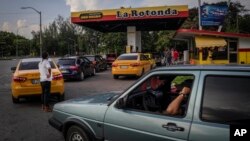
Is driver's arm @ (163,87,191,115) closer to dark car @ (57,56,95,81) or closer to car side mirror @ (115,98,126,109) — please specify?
car side mirror @ (115,98,126,109)

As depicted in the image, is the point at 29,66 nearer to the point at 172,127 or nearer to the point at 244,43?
the point at 172,127

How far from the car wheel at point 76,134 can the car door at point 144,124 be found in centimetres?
51

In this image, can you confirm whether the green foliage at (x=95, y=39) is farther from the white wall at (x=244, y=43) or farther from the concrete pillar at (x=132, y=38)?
the white wall at (x=244, y=43)

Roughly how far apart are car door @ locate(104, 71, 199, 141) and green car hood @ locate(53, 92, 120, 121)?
18 cm

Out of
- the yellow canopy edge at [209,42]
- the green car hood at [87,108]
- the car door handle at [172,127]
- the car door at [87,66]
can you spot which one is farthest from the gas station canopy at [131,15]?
the car door handle at [172,127]

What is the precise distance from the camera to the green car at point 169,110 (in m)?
3.55

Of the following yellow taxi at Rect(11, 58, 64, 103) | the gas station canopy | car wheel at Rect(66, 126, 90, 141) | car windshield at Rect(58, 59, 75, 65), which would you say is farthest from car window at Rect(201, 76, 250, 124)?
the gas station canopy

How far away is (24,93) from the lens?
11.5 m

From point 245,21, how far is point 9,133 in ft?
247

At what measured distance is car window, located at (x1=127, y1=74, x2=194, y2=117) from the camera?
14.7 feet

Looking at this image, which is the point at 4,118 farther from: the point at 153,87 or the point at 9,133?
the point at 153,87

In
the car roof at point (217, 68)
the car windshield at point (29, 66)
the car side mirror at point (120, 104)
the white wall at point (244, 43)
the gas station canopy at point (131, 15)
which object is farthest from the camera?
the gas station canopy at point (131, 15)

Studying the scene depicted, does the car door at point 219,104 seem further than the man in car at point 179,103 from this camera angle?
No

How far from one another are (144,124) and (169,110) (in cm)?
37
